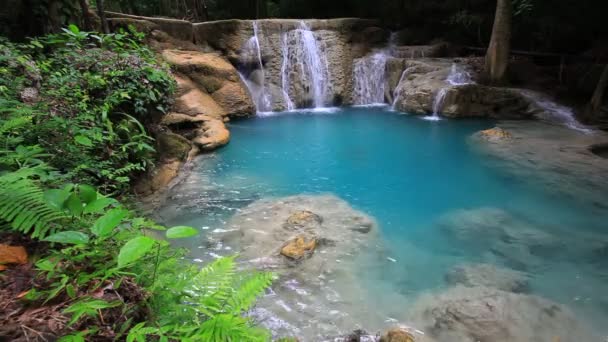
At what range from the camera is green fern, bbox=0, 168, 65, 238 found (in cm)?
148

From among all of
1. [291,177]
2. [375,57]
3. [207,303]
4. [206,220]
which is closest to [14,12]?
[206,220]

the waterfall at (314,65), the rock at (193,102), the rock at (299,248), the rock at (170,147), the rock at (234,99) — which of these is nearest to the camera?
the rock at (299,248)

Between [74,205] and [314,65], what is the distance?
39.4 feet

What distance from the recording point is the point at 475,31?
13000 mm

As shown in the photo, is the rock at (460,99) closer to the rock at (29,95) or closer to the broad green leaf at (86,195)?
the rock at (29,95)

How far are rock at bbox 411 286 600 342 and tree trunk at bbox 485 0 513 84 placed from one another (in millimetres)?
9014

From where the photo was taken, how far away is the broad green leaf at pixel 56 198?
57.4 inches

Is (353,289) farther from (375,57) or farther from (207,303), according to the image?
(375,57)

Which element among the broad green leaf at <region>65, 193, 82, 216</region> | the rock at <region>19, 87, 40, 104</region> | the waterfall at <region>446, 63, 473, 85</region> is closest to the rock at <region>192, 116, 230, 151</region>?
the rock at <region>19, 87, 40, 104</region>

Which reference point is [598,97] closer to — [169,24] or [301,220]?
[301,220]

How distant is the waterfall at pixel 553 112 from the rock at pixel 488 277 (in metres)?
6.67

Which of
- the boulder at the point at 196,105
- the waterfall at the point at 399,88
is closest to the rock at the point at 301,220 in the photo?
the boulder at the point at 196,105

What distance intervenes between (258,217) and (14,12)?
548cm

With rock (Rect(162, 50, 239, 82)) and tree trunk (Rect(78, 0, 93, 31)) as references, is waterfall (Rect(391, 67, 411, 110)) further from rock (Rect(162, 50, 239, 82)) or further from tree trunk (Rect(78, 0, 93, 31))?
tree trunk (Rect(78, 0, 93, 31))
